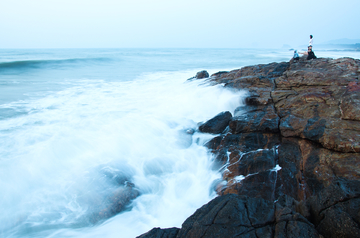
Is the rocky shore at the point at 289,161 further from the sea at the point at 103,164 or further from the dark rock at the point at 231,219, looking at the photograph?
the sea at the point at 103,164

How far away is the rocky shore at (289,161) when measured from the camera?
2689 mm

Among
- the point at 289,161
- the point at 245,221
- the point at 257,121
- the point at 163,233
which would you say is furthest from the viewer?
the point at 257,121

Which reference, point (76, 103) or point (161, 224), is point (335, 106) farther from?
point (76, 103)

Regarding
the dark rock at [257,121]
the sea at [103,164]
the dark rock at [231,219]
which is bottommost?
the sea at [103,164]

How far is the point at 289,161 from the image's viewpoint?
4938 mm

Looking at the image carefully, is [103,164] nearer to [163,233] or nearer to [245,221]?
[163,233]

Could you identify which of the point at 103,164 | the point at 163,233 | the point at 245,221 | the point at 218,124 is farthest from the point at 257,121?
the point at 103,164

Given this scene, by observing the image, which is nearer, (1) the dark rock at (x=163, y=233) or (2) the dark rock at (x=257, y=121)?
(1) the dark rock at (x=163, y=233)

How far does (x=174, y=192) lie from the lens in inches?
221

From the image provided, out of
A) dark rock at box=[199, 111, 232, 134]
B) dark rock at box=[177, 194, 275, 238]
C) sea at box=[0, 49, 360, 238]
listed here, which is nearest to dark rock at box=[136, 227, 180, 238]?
dark rock at box=[177, 194, 275, 238]

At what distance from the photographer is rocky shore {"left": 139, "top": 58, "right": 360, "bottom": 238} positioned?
269 centimetres

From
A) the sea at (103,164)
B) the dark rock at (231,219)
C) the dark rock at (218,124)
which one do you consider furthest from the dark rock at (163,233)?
the dark rock at (218,124)

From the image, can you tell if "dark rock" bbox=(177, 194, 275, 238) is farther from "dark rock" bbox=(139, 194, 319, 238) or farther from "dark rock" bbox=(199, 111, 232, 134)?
"dark rock" bbox=(199, 111, 232, 134)

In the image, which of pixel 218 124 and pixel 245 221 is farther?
pixel 218 124
